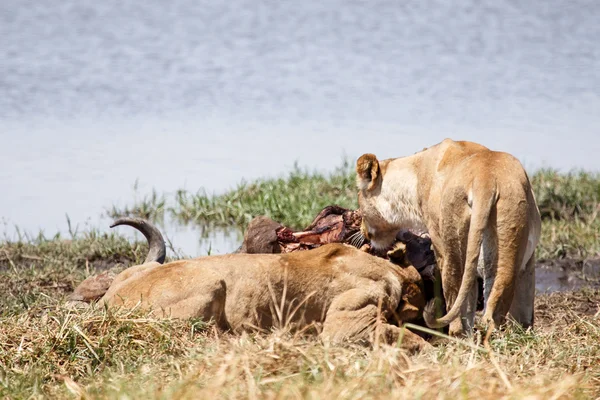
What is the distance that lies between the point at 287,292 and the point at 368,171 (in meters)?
1.50

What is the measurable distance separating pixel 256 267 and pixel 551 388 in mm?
2692

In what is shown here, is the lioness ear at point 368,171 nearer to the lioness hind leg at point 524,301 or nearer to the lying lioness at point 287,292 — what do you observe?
the lying lioness at point 287,292

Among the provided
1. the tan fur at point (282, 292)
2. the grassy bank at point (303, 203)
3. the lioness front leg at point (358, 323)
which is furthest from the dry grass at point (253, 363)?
the grassy bank at point (303, 203)

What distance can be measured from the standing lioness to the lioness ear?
0.35 meters

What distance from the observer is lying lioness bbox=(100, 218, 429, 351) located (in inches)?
219

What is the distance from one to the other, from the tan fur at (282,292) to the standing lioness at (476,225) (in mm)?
394

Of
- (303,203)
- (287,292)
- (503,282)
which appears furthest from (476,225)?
(303,203)

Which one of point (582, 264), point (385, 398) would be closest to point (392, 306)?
point (385, 398)

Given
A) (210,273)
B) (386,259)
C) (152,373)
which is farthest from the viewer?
(386,259)

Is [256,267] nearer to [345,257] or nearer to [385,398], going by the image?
[345,257]

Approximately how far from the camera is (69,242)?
10055mm

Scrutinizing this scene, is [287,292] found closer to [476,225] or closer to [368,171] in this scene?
[476,225]

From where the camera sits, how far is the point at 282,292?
5.77 metres

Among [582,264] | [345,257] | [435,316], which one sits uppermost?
[345,257]
